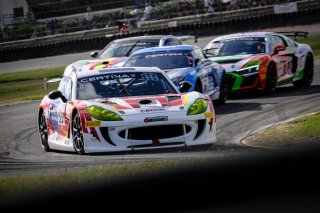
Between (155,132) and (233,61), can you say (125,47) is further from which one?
(155,132)

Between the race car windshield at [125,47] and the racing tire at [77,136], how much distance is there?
1055 centimetres

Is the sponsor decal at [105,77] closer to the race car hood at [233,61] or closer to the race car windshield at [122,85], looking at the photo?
the race car windshield at [122,85]

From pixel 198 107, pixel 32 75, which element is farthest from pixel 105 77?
pixel 32 75

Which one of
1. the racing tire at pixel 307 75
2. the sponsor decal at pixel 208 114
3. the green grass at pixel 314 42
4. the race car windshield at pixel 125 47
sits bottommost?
the green grass at pixel 314 42

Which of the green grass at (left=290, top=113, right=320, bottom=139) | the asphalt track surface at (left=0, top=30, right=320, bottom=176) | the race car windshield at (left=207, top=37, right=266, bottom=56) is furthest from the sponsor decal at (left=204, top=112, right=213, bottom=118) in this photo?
the race car windshield at (left=207, top=37, right=266, bottom=56)

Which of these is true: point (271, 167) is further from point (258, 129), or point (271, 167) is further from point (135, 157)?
point (258, 129)

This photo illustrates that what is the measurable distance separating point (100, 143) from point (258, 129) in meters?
3.01

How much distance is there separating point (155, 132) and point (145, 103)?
45 cm

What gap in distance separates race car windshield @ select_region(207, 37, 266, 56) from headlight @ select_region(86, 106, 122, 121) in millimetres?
8326

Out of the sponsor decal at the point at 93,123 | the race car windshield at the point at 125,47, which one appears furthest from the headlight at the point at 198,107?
the race car windshield at the point at 125,47

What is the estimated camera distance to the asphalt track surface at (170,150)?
306 inches

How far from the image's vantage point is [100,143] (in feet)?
28.4

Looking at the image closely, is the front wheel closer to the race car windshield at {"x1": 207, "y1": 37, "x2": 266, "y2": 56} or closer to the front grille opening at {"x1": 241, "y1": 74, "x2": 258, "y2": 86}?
the front grille opening at {"x1": 241, "y1": 74, "x2": 258, "y2": 86}

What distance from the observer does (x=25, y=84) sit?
29.1 m
